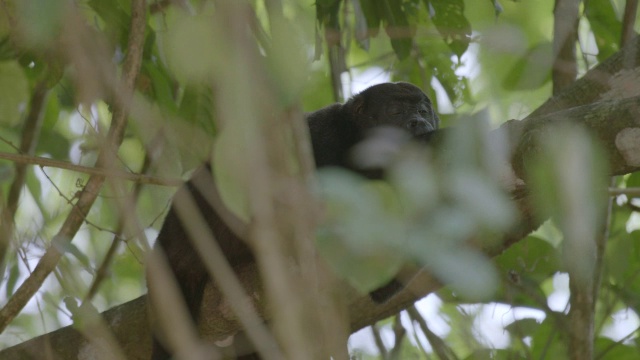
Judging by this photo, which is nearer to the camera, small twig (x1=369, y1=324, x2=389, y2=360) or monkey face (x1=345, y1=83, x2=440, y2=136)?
small twig (x1=369, y1=324, x2=389, y2=360)

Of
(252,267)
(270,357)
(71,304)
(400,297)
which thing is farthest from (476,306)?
(270,357)

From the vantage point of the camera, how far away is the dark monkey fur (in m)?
3.55

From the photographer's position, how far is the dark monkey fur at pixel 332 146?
140 inches

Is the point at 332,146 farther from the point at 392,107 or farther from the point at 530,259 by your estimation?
the point at 530,259

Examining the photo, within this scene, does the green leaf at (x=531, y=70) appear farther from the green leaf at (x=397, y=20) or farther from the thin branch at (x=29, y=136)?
the thin branch at (x=29, y=136)

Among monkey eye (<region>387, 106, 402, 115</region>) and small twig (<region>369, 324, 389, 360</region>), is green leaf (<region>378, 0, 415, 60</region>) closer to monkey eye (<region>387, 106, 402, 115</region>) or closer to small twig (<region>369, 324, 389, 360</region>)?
monkey eye (<region>387, 106, 402, 115</region>)

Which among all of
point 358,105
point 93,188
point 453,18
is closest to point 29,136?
point 93,188

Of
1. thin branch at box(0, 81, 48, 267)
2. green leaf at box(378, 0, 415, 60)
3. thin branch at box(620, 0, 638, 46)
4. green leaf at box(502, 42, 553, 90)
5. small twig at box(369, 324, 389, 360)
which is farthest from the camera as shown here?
thin branch at box(0, 81, 48, 267)

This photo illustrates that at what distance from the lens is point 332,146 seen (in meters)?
4.05

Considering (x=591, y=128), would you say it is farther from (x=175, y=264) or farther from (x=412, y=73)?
(x=412, y=73)

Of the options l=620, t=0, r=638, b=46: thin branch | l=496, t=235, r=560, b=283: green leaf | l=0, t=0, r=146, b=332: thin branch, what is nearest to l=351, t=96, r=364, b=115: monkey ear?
l=496, t=235, r=560, b=283: green leaf

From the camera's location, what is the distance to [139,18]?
299 cm

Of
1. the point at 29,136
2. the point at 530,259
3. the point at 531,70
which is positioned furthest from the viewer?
the point at 29,136

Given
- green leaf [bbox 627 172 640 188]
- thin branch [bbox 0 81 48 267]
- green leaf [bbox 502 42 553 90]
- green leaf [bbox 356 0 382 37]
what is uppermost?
thin branch [bbox 0 81 48 267]
